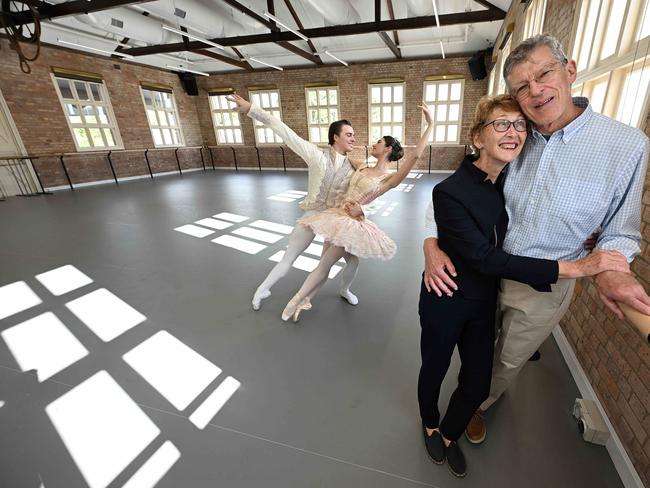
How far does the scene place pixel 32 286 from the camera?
3146mm

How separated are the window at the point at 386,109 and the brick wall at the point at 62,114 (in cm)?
810

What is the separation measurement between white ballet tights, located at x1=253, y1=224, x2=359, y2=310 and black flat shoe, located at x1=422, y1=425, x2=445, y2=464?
4.49ft

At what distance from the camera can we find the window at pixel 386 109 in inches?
412

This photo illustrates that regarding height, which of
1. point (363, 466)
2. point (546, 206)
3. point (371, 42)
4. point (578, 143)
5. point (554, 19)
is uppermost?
point (371, 42)

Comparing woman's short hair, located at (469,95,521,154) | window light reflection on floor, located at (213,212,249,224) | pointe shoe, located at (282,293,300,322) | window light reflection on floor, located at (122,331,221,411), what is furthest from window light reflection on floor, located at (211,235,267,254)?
woman's short hair, located at (469,95,521,154)

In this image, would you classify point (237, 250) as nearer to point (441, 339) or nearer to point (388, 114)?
point (441, 339)

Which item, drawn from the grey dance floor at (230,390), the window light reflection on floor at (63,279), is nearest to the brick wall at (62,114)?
the grey dance floor at (230,390)

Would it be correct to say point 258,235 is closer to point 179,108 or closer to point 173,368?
point 173,368

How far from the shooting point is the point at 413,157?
79.5 inches

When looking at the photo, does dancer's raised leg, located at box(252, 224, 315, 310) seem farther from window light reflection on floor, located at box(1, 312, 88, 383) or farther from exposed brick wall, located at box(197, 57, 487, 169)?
exposed brick wall, located at box(197, 57, 487, 169)

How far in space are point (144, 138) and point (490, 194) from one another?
510 inches

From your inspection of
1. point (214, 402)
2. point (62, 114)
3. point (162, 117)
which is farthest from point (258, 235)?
point (162, 117)

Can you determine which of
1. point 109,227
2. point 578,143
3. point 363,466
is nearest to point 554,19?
point 578,143

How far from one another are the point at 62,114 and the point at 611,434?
41.8 ft
